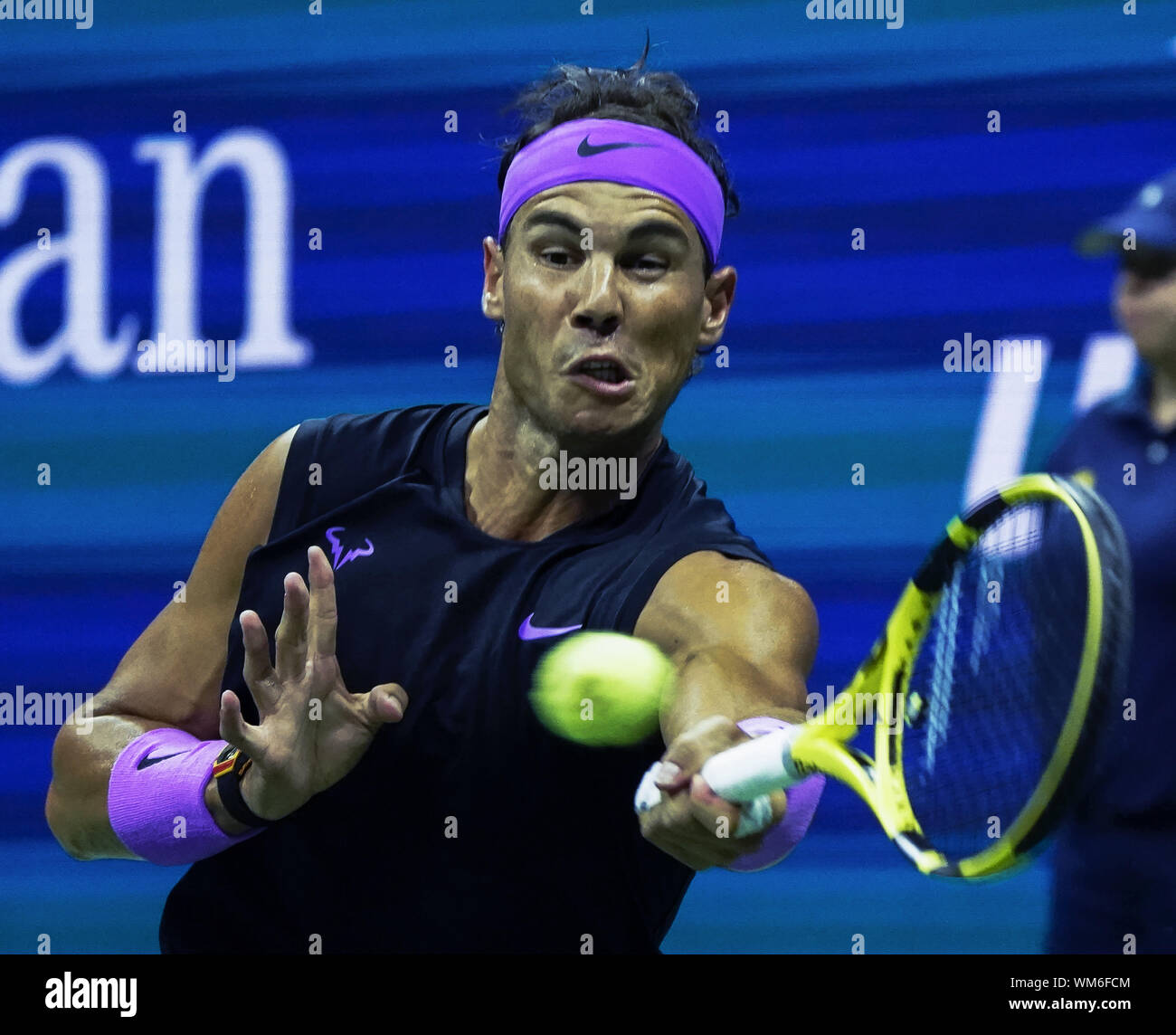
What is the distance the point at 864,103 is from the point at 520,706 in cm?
133

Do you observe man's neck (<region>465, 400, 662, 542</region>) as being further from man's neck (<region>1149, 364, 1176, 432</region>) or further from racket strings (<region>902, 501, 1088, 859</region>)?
man's neck (<region>1149, 364, 1176, 432</region>)

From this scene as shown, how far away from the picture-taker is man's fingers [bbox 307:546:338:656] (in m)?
1.95

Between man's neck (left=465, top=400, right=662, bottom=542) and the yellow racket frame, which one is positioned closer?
the yellow racket frame

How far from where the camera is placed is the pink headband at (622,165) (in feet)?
7.16

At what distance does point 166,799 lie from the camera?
2133mm

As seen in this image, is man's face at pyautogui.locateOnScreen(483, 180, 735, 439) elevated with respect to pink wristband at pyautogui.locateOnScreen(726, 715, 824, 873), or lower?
elevated

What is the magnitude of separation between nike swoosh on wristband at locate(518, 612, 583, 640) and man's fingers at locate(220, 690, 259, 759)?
34 centimetres

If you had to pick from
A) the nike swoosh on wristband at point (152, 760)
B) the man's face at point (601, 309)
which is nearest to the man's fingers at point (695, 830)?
the man's face at point (601, 309)

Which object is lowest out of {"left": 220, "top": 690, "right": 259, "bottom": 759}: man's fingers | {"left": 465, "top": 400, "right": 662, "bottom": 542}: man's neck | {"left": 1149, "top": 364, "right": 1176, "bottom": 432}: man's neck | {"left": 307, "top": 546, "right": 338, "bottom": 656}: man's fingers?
{"left": 220, "top": 690, "right": 259, "bottom": 759}: man's fingers

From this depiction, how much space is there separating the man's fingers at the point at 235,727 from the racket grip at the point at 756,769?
23.1 inches

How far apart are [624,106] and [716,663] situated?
0.83 metres

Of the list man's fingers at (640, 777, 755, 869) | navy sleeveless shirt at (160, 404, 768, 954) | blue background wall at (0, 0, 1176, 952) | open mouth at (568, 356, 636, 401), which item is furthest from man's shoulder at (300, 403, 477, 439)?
man's fingers at (640, 777, 755, 869)

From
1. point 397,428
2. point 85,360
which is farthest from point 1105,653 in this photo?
point 85,360

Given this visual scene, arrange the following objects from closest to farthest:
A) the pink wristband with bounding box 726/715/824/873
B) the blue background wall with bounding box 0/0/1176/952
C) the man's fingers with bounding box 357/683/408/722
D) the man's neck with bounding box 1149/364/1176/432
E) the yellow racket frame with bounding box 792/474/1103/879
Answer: the yellow racket frame with bounding box 792/474/1103/879
the pink wristband with bounding box 726/715/824/873
the man's fingers with bounding box 357/683/408/722
the man's neck with bounding box 1149/364/1176/432
the blue background wall with bounding box 0/0/1176/952
